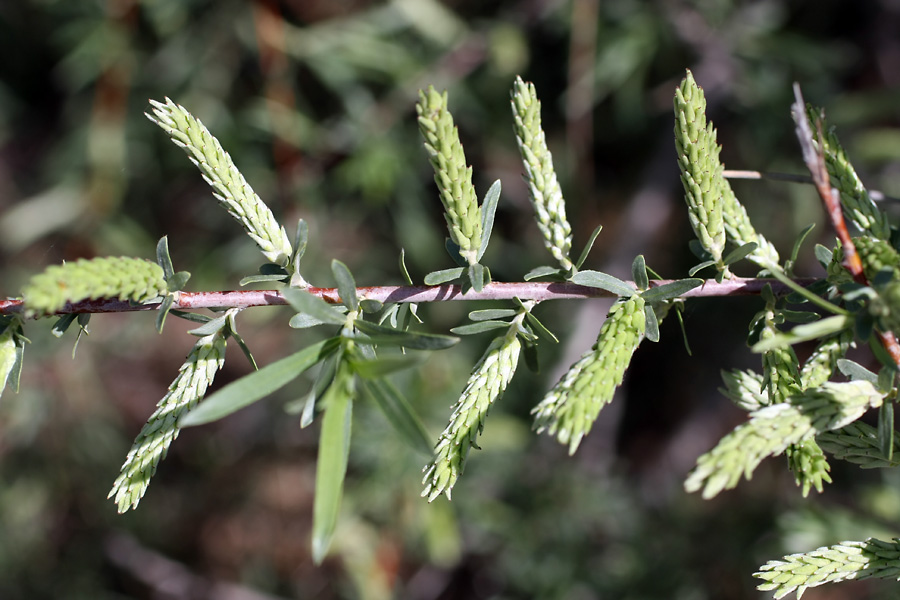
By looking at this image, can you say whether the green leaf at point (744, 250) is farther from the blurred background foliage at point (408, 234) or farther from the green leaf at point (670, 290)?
the blurred background foliage at point (408, 234)

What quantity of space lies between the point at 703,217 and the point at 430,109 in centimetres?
36

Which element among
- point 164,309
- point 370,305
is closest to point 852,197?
point 370,305

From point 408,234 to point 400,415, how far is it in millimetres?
1794

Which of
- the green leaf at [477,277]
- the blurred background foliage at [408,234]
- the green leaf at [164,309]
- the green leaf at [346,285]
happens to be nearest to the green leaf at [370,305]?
A: the green leaf at [346,285]

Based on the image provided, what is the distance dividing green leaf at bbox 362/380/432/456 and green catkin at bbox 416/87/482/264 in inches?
8.7

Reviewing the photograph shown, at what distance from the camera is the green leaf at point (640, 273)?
806 mm

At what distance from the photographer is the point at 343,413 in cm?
67

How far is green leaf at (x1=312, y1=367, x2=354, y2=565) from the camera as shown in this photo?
59 cm

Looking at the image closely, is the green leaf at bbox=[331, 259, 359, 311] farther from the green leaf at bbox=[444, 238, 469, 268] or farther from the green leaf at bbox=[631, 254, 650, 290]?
the green leaf at bbox=[631, 254, 650, 290]

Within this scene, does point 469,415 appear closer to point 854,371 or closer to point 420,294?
Answer: point 420,294

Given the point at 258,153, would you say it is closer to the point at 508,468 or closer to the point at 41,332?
the point at 41,332

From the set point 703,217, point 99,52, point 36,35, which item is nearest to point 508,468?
point 703,217

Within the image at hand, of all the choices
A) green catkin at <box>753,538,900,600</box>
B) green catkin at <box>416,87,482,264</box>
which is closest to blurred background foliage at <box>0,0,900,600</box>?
green catkin at <box>753,538,900,600</box>

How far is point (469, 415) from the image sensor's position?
0.78 m
